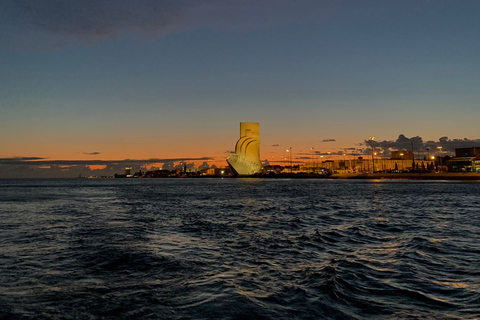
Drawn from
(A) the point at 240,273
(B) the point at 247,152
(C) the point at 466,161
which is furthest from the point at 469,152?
(A) the point at 240,273

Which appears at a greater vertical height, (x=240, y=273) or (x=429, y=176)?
(x=240, y=273)

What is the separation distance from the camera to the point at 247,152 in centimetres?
15500

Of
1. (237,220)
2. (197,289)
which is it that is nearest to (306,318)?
(197,289)

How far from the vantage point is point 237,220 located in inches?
672

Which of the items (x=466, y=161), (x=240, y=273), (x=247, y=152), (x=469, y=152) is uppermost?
(x=247, y=152)

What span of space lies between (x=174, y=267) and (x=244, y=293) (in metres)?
2.41

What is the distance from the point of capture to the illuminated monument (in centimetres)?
15350

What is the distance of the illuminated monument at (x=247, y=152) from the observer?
15350 cm

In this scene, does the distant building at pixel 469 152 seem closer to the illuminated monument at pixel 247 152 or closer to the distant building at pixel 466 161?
the distant building at pixel 466 161

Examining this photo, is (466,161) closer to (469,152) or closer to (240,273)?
(469,152)

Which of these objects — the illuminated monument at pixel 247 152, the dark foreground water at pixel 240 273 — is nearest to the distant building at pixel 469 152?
the illuminated monument at pixel 247 152

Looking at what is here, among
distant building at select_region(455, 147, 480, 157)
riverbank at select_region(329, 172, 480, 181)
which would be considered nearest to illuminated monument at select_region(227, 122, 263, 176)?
riverbank at select_region(329, 172, 480, 181)

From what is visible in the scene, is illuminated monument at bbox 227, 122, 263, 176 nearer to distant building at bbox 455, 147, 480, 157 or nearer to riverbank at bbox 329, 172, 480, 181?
riverbank at bbox 329, 172, 480, 181

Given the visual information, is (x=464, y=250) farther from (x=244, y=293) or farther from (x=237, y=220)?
(x=237, y=220)
